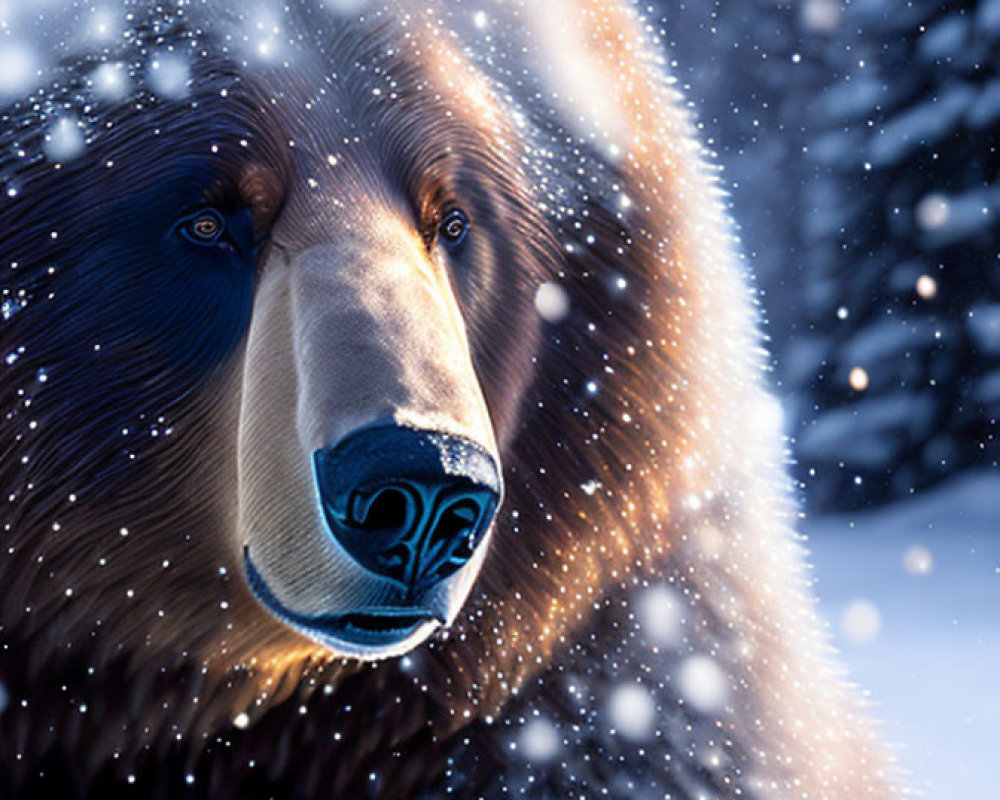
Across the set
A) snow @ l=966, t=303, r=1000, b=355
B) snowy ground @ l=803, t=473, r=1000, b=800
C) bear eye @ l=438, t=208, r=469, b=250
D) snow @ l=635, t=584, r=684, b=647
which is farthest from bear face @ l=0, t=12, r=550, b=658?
snow @ l=966, t=303, r=1000, b=355

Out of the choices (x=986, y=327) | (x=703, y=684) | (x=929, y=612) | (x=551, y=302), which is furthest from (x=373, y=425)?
(x=986, y=327)

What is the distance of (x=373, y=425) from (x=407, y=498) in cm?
Answer: 7

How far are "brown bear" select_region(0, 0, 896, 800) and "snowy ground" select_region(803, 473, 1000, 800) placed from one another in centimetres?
160

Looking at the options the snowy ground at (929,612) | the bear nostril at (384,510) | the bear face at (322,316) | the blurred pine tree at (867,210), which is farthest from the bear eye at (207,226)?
the blurred pine tree at (867,210)

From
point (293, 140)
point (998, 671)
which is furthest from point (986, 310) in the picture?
point (293, 140)

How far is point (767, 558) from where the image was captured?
2043 millimetres

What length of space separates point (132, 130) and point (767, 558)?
1047 millimetres

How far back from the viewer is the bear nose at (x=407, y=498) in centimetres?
127

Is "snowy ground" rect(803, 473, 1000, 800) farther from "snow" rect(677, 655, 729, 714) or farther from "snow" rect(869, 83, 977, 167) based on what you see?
"snow" rect(677, 655, 729, 714)

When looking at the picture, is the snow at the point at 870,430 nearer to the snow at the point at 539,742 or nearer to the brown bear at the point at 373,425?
the brown bear at the point at 373,425

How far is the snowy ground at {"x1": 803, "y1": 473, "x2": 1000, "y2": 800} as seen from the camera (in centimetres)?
348

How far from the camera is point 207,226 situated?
5.08 ft

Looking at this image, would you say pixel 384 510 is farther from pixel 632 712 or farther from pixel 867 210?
pixel 867 210

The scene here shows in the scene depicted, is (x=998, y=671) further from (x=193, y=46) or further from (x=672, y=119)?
(x=193, y=46)
